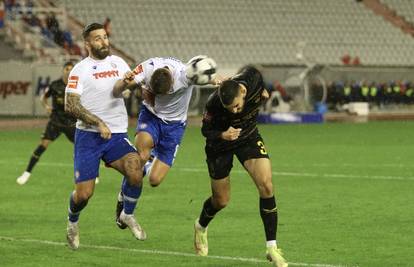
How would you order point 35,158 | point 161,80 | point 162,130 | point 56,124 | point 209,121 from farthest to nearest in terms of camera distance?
point 56,124 < point 35,158 < point 162,130 < point 161,80 < point 209,121

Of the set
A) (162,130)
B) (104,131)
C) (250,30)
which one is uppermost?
(104,131)

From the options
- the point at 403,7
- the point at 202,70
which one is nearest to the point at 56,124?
the point at 202,70

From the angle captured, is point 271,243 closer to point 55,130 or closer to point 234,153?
point 234,153

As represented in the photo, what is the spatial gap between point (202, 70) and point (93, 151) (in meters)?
1.45

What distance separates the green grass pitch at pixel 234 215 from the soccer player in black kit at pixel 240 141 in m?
0.54

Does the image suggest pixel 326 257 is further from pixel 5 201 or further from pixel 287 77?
pixel 287 77

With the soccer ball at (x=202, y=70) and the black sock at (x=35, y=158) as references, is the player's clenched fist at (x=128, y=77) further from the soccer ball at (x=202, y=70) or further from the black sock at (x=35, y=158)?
the black sock at (x=35, y=158)

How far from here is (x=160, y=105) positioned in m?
13.3

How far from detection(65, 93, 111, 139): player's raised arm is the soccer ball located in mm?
1104

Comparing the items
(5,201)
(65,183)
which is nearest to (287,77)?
(65,183)

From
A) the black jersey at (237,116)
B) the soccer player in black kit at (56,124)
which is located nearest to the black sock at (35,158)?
the soccer player in black kit at (56,124)

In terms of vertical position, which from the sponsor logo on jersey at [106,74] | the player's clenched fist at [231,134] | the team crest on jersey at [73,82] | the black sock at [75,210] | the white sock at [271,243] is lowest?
the black sock at [75,210]

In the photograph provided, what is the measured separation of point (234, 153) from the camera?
1069cm

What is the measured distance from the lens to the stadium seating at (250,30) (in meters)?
47.2
